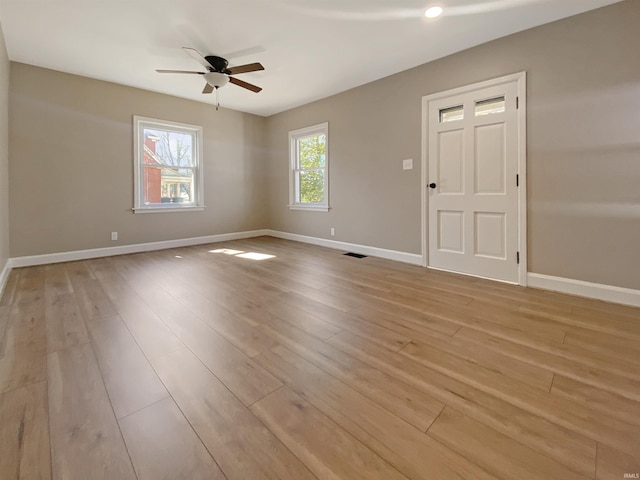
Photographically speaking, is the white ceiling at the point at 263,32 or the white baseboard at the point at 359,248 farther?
the white baseboard at the point at 359,248

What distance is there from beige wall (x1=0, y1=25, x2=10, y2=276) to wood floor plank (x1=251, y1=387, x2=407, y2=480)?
11.9 feet

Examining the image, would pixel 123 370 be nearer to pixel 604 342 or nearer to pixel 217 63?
pixel 604 342

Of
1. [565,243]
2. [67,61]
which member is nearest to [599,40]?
[565,243]

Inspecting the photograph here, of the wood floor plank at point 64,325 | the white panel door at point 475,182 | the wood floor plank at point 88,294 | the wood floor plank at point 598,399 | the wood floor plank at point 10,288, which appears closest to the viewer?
the wood floor plank at point 598,399

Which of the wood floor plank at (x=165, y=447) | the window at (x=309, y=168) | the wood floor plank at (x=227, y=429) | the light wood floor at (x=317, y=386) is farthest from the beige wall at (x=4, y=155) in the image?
the window at (x=309, y=168)

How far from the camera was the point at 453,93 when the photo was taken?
11.2 ft

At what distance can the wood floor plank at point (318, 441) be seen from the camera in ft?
3.24

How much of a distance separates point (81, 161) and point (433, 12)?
15.8 feet

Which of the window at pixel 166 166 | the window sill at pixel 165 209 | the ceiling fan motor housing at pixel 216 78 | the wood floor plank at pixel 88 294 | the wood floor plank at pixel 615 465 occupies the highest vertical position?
the ceiling fan motor housing at pixel 216 78

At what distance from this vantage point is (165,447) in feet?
3.55

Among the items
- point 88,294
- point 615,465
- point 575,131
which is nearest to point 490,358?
point 615,465

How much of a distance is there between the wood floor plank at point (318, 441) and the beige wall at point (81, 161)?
4.41 m

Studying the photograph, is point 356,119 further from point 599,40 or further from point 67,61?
point 67,61

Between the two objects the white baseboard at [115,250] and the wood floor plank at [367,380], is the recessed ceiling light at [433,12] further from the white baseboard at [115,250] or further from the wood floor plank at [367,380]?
the white baseboard at [115,250]
